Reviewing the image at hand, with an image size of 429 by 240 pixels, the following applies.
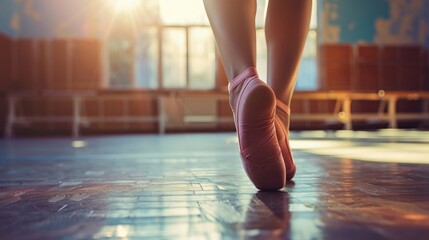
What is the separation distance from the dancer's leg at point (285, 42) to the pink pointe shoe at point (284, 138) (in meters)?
0.02

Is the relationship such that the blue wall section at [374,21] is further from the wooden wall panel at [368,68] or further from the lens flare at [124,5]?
the lens flare at [124,5]

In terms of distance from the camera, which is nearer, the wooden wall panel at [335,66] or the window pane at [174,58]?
the window pane at [174,58]

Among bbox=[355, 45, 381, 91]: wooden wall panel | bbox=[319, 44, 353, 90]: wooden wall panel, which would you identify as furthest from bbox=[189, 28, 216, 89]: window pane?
bbox=[355, 45, 381, 91]: wooden wall panel

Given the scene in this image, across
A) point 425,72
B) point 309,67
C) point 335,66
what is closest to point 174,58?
point 309,67

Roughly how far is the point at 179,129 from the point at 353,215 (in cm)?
518

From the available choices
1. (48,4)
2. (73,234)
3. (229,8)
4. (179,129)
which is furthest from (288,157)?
(48,4)

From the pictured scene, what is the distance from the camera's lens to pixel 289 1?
2.64 ft

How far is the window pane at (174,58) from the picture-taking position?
5688 millimetres

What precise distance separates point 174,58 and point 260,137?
515 centimetres

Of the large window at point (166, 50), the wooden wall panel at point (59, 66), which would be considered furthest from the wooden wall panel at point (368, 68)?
the wooden wall panel at point (59, 66)

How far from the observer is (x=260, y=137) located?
644 mm

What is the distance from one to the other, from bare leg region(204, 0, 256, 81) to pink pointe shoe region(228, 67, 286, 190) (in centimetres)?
5

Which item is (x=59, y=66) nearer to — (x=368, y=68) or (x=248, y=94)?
(x=368, y=68)

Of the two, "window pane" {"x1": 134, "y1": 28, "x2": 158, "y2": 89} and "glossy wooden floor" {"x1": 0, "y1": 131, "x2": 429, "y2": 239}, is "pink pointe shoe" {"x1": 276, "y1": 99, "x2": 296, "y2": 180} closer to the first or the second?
"glossy wooden floor" {"x1": 0, "y1": 131, "x2": 429, "y2": 239}
